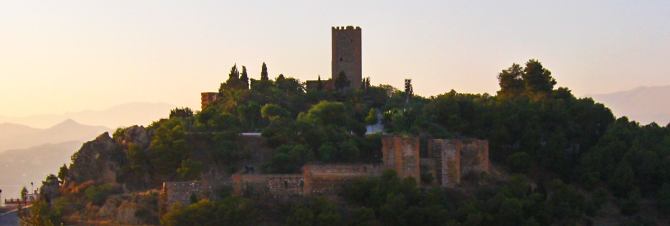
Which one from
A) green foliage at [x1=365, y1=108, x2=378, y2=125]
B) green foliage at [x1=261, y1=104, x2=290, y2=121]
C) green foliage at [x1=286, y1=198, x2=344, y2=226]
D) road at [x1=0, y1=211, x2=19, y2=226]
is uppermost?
green foliage at [x1=261, y1=104, x2=290, y2=121]

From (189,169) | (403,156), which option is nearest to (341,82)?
(189,169)

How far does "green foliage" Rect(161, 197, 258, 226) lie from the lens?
1332 inches

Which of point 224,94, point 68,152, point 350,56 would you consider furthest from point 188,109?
point 68,152

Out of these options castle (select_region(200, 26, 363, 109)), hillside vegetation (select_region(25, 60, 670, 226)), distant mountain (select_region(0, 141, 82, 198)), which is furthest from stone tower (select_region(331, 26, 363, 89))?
distant mountain (select_region(0, 141, 82, 198))

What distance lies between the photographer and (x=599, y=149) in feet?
137

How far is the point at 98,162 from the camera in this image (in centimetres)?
3969

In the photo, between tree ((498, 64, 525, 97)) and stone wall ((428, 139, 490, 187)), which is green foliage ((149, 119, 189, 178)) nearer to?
stone wall ((428, 139, 490, 187))

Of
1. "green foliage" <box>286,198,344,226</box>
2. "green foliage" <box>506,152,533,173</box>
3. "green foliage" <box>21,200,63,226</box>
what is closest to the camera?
"green foliage" <box>286,198,344,226</box>

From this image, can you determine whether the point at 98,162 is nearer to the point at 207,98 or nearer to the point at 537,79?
the point at 207,98

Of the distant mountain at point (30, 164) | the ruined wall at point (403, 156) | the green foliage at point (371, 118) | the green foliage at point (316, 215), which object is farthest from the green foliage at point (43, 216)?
the distant mountain at point (30, 164)

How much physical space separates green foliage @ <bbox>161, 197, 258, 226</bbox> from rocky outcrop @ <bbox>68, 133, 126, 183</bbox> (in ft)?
18.3

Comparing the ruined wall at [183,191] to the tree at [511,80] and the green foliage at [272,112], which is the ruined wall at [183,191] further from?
the tree at [511,80]

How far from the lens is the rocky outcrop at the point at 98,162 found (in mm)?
39375

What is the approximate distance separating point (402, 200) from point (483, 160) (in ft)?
15.7
